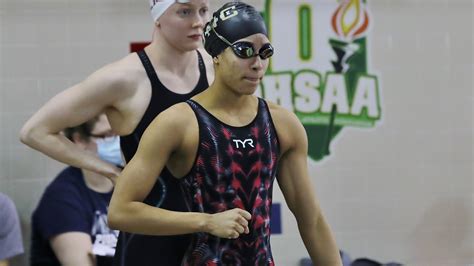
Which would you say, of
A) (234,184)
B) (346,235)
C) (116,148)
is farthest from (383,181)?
(234,184)

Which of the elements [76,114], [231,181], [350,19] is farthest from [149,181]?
[350,19]

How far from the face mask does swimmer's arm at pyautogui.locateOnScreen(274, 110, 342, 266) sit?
1.99m

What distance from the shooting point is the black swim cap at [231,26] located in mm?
2816

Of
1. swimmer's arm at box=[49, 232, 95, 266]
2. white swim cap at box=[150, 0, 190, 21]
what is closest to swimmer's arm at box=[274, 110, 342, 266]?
white swim cap at box=[150, 0, 190, 21]

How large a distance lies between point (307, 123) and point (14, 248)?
1810mm

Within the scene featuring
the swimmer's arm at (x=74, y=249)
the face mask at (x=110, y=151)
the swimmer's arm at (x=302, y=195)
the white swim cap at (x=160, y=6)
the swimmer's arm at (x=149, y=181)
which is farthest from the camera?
the face mask at (x=110, y=151)

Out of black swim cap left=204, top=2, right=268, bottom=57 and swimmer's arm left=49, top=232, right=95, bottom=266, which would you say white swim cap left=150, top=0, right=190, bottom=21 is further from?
swimmer's arm left=49, top=232, right=95, bottom=266

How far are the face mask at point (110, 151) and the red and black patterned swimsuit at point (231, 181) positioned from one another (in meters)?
2.04

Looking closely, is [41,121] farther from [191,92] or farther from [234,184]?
[234,184]

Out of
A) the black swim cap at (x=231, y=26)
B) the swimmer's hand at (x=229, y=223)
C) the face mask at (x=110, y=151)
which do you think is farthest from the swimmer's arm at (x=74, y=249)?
the swimmer's hand at (x=229, y=223)

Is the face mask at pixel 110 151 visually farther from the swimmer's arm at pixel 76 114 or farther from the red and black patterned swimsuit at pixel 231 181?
the red and black patterned swimsuit at pixel 231 181

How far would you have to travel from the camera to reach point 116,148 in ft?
15.9

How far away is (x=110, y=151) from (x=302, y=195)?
2065mm

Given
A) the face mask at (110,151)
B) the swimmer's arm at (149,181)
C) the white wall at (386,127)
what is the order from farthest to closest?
the white wall at (386,127), the face mask at (110,151), the swimmer's arm at (149,181)
